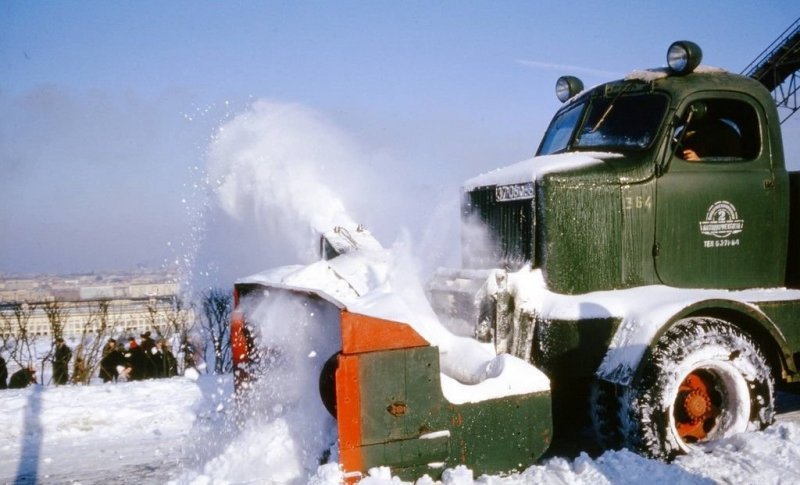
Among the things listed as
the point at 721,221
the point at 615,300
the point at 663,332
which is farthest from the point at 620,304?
the point at 721,221

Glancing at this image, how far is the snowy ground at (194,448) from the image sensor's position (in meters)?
3.79

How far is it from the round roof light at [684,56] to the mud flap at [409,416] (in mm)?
2845

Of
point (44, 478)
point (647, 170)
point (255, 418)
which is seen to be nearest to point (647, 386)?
point (647, 170)

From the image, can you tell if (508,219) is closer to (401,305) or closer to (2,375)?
(401,305)

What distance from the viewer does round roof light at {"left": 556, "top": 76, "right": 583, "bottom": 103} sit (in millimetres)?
6027

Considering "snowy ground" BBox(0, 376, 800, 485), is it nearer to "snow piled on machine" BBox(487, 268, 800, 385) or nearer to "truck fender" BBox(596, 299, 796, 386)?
"truck fender" BBox(596, 299, 796, 386)

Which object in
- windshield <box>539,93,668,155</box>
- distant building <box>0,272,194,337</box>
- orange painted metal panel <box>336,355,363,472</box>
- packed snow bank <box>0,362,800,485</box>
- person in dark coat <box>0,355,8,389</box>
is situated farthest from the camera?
distant building <box>0,272,194,337</box>

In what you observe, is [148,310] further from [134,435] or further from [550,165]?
[550,165]

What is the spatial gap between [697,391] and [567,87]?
3120 millimetres

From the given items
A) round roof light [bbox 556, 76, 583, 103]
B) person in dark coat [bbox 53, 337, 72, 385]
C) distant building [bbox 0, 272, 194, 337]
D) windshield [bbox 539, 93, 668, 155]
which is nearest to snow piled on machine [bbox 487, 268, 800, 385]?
windshield [bbox 539, 93, 668, 155]

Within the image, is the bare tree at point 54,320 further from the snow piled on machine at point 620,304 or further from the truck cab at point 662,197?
the snow piled on machine at point 620,304

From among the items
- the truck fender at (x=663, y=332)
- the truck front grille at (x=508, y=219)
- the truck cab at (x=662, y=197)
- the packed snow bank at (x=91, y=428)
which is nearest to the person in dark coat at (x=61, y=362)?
the packed snow bank at (x=91, y=428)

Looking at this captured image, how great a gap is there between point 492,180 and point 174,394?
4.82 meters

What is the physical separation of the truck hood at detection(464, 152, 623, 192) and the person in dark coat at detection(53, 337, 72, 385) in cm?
873
